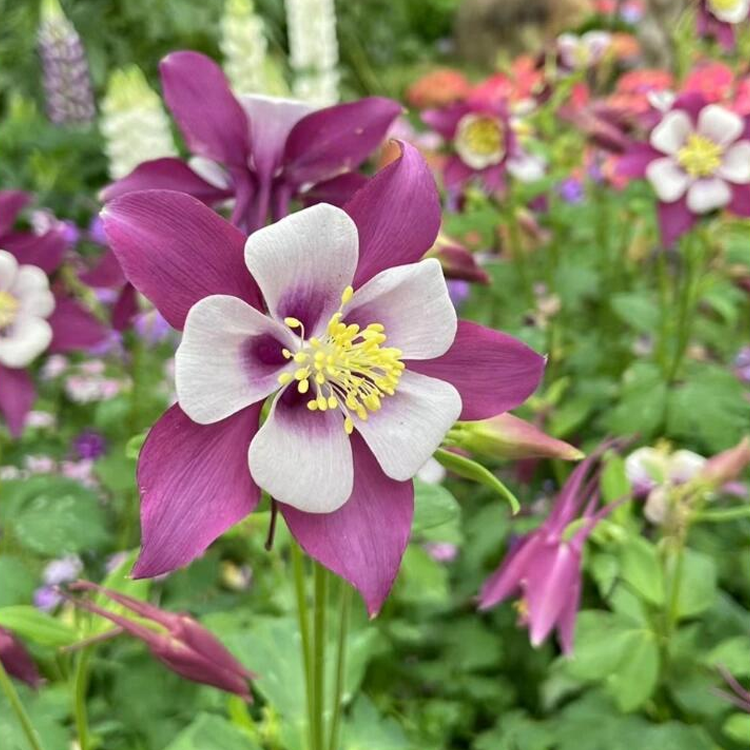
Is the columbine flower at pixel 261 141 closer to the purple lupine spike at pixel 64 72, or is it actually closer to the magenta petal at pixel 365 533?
the magenta petal at pixel 365 533

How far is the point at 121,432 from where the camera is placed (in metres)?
1.44

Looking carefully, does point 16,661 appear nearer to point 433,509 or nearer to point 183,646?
point 183,646

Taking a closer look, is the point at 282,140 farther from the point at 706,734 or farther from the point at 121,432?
the point at 121,432

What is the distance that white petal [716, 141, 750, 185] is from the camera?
1083 mm

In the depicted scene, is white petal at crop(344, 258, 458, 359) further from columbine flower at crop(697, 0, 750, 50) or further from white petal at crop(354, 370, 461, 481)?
columbine flower at crop(697, 0, 750, 50)

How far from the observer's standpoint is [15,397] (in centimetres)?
83

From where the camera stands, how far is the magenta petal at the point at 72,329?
90 cm

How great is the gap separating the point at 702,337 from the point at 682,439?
0.27 metres

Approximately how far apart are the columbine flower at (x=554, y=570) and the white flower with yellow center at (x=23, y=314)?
17.8 inches

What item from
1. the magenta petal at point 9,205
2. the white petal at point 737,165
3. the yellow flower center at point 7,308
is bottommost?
the white petal at point 737,165

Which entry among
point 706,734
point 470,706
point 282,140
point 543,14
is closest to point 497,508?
point 470,706

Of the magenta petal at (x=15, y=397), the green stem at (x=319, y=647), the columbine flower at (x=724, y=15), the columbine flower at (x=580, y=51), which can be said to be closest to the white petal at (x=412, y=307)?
the green stem at (x=319, y=647)

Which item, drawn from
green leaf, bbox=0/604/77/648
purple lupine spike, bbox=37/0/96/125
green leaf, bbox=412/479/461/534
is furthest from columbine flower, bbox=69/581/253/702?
purple lupine spike, bbox=37/0/96/125

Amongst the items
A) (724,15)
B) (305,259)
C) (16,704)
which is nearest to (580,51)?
(724,15)
